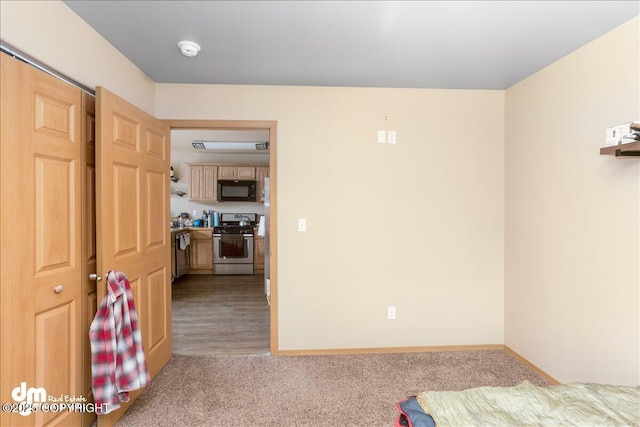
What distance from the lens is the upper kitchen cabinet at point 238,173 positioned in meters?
5.83

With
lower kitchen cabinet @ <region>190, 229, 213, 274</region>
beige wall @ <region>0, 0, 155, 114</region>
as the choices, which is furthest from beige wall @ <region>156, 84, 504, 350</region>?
lower kitchen cabinet @ <region>190, 229, 213, 274</region>

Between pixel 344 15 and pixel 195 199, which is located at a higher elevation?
pixel 344 15

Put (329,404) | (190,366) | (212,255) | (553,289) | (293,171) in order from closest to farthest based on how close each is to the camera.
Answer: (329,404) < (553,289) < (190,366) < (293,171) < (212,255)

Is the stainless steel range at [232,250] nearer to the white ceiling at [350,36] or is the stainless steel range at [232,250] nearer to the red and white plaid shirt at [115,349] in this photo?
the white ceiling at [350,36]

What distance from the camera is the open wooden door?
1.66 meters

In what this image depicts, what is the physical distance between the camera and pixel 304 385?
2.15 m

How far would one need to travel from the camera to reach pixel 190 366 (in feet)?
7.90

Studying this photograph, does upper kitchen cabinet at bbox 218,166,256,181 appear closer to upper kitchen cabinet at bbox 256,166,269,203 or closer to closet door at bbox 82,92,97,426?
upper kitchen cabinet at bbox 256,166,269,203

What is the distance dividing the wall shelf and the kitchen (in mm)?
3917

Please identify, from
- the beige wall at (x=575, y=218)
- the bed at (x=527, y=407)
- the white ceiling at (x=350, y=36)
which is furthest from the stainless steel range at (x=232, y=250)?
the bed at (x=527, y=407)

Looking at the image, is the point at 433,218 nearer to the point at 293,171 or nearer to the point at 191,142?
the point at 293,171

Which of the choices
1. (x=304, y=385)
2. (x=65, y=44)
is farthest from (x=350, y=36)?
(x=304, y=385)

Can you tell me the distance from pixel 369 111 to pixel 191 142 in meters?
3.66

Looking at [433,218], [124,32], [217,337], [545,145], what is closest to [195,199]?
[217,337]
